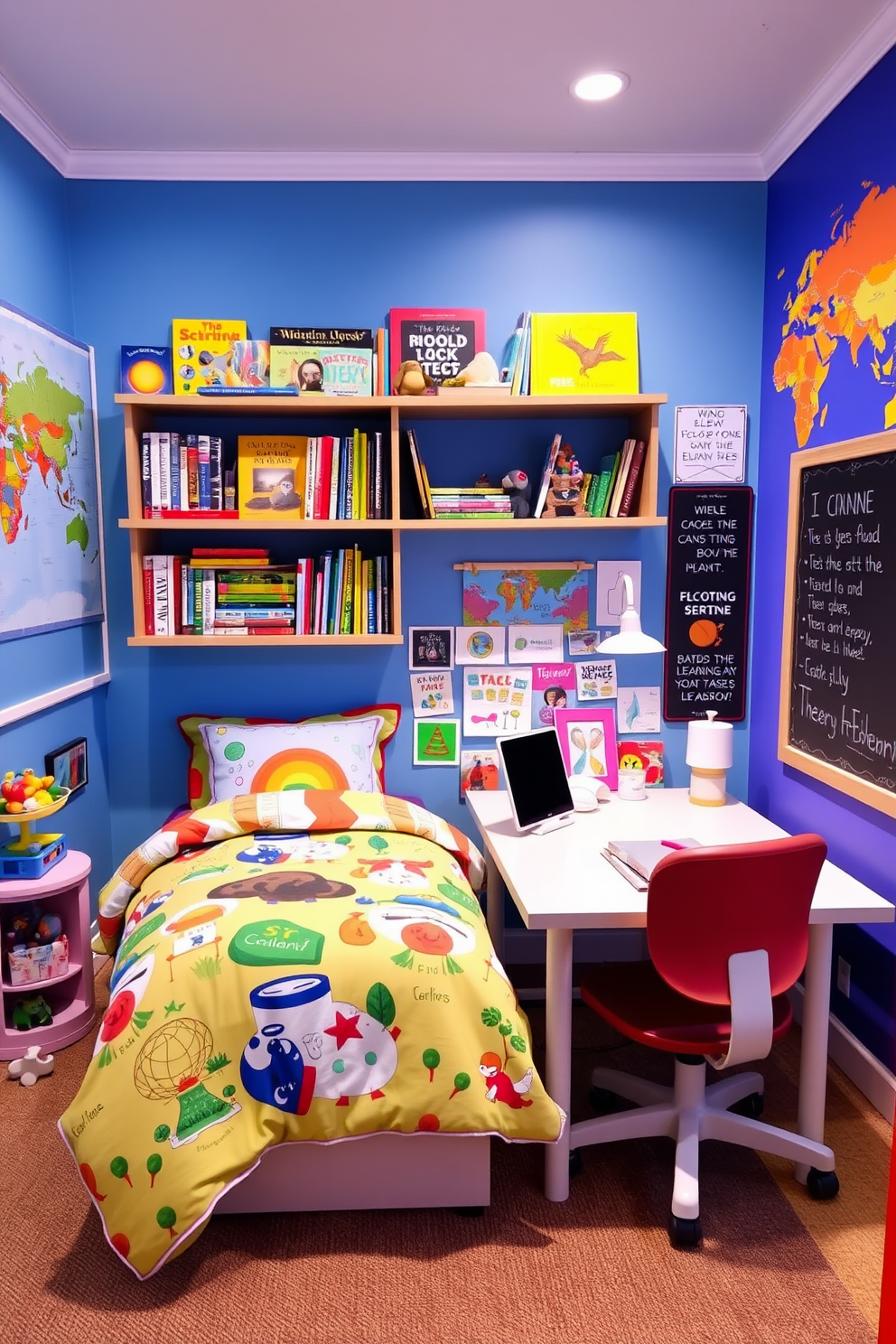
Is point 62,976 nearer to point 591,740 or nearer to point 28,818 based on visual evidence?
point 28,818

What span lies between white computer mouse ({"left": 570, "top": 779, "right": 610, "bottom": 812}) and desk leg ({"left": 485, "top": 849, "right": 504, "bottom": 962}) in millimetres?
309

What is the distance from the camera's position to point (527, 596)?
122 inches

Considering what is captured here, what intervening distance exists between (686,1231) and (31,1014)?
1797 mm

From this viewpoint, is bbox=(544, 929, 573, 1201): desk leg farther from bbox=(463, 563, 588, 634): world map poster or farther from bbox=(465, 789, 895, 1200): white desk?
bbox=(463, 563, 588, 634): world map poster

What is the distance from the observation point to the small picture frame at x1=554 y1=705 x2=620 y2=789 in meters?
3.14

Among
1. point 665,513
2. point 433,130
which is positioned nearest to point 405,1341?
point 665,513

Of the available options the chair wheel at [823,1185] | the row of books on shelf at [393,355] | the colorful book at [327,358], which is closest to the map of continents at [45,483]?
the row of books on shelf at [393,355]

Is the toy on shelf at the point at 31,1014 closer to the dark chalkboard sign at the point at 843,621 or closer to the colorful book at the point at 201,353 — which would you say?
the colorful book at the point at 201,353

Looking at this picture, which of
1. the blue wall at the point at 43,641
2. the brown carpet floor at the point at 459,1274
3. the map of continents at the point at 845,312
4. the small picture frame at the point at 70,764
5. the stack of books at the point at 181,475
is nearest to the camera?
the brown carpet floor at the point at 459,1274

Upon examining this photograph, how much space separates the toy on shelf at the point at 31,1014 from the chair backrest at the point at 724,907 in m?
1.76

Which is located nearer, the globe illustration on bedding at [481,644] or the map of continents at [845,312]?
the map of continents at [845,312]

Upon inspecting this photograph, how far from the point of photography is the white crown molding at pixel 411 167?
2.88 meters

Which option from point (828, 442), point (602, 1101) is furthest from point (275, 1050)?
point (828, 442)

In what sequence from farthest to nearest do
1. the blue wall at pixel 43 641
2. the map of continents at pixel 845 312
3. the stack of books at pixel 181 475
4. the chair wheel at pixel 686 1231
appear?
1. the stack of books at pixel 181 475
2. the blue wall at pixel 43 641
3. the map of continents at pixel 845 312
4. the chair wheel at pixel 686 1231
